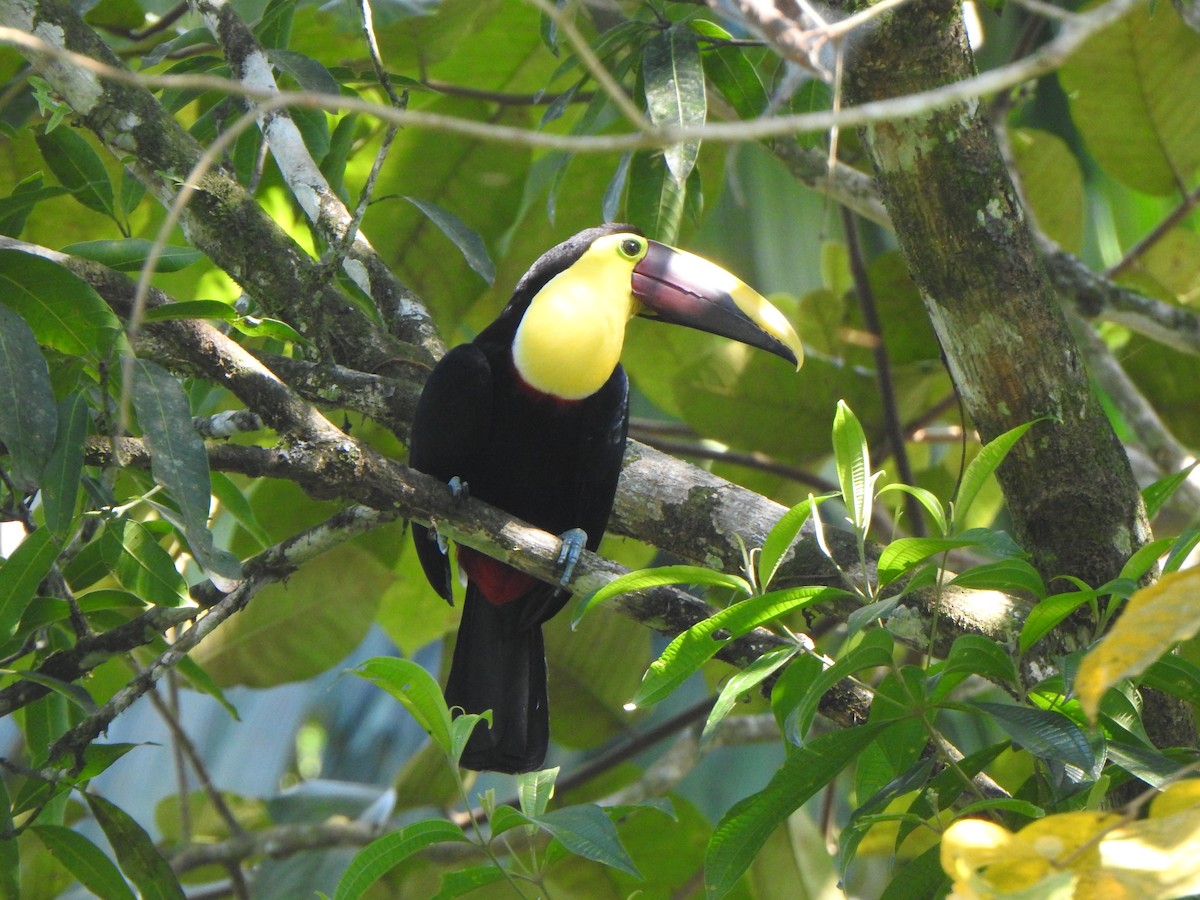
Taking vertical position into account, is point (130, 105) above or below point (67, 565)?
above

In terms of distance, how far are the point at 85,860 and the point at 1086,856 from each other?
4.92 ft

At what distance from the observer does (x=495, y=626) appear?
8.45 feet

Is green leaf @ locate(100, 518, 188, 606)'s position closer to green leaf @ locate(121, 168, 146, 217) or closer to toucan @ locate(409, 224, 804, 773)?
toucan @ locate(409, 224, 804, 773)

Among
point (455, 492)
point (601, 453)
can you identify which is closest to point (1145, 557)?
point (455, 492)

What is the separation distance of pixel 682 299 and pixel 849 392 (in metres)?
0.80

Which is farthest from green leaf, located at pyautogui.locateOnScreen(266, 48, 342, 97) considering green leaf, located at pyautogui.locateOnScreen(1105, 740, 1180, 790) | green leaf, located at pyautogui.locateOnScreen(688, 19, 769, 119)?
green leaf, located at pyautogui.locateOnScreen(1105, 740, 1180, 790)

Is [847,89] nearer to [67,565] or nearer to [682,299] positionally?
[682,299]

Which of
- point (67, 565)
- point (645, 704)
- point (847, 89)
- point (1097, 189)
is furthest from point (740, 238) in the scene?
point (645, 704)

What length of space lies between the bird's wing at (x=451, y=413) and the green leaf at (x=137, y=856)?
730 millimetres

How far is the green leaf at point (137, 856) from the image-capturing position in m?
1.91

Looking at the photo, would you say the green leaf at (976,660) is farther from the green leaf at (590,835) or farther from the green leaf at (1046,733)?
the green leaf at (590,835)

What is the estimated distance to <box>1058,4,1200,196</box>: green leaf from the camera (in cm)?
306

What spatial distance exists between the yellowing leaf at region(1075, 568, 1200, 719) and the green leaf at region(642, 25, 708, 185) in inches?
43.7

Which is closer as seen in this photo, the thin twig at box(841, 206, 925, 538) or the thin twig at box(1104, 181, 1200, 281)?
the thin twig at box(841, 206, 925, 538)
